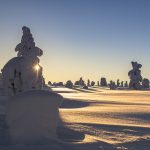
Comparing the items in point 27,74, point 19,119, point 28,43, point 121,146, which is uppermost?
point 28,43

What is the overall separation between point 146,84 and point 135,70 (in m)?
7.09

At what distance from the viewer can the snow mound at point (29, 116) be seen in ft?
32.0

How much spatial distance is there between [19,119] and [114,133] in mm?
3411

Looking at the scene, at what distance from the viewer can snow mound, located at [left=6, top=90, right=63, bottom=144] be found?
975 cm

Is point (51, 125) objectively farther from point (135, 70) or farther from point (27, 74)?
point (135, 70)

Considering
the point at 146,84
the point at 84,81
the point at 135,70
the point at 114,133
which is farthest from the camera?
the point at 84,81

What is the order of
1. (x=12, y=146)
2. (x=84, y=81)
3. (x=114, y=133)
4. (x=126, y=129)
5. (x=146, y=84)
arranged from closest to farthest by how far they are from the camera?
(x=12, y=146) → (x=114, y=133) → (x=126, y=129) → (x=146, y=84) → (x=84, y=81)

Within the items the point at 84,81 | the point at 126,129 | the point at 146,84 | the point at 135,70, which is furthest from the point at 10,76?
the point at 84,81

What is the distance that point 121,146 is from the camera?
1021cm

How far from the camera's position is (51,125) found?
10.1m

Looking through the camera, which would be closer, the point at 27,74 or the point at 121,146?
the point at 121,146

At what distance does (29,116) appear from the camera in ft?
32.0

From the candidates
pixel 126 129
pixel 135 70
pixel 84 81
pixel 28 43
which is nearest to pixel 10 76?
pixel 28 43

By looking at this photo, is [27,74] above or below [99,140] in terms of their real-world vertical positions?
above
